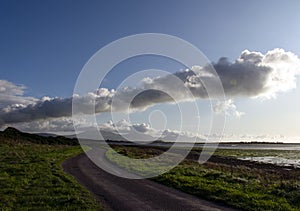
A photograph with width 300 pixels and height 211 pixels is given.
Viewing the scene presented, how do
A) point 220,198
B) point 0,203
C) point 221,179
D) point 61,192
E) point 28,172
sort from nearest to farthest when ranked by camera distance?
point 0,203 → point 220,198 → point 61,192 → point 221,179 → point 28,172

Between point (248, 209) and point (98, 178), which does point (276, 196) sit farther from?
point (98, 178)

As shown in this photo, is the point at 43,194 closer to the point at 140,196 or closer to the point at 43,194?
the point at 43,194

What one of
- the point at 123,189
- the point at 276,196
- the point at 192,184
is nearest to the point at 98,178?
the point at 123,189

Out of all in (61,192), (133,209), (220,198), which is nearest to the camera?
(133,209)

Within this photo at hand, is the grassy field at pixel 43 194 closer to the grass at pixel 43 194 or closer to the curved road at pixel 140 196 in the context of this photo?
the grass at pixel 43 194

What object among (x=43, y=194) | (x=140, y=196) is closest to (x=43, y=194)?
(x=43, y=194)

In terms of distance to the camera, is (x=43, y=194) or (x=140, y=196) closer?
(x=140, y=196)

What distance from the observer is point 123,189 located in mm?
22906

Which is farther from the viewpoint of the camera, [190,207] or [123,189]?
[123,189]

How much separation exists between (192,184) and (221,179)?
169 inches

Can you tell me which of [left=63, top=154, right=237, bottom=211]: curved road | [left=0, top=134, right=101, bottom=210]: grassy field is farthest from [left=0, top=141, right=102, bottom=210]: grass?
[left=63, top=154, right=237, bottom=211]: curved road

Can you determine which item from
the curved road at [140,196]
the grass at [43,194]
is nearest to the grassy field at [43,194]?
the grass at [43,194]

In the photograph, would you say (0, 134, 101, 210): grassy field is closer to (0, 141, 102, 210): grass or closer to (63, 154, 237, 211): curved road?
(0, 141, 102, 210): grass

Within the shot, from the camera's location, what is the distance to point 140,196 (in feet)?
66.8
